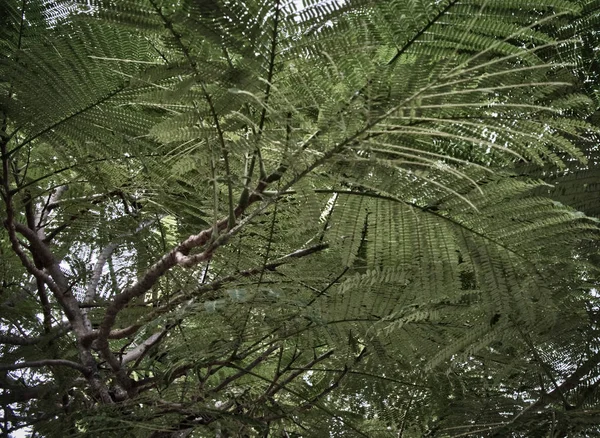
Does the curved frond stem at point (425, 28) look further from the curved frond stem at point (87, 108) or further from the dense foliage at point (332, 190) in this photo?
the curved frond stem at point (87, 108)

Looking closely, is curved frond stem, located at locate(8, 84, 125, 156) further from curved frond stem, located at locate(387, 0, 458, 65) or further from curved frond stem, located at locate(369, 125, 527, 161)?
curved frond stem, located at locate(369, 125, 527, 161)

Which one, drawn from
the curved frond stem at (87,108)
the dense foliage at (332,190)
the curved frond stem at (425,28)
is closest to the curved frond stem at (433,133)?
the dense foliage at (332,190)

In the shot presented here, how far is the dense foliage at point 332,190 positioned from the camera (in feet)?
3.80

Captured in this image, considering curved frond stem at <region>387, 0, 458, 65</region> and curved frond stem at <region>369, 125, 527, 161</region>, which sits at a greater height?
curved frond stem at <region>387, 0, 458, 65</region>

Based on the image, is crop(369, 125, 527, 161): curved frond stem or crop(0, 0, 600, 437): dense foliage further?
crop(0, 0, 600, 437): dense foliage

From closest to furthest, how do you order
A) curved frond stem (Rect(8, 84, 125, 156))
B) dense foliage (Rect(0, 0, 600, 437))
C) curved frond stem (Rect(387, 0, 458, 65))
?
dense foliage (Rect(0, 0, 600, 437)) < curved frond stem (Rect(387, 0, 458, 65)) < curved frond stem (Rect(8, 84, 125, 156))

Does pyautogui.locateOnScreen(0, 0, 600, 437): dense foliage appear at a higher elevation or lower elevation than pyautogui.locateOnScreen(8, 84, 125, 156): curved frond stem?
lower

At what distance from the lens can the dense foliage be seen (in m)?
1.16

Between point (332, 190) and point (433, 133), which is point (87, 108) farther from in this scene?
point (433, 133)

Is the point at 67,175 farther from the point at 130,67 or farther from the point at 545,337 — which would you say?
the point at 545,337

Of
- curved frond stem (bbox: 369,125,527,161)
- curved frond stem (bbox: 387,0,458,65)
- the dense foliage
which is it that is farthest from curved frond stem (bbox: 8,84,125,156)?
curved frond stem (bbox: 369,125,527,161)

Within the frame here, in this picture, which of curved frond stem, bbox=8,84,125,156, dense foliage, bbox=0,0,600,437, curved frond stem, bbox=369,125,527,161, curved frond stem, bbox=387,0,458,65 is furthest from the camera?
curved frond stem, bbox=8,84,125,156

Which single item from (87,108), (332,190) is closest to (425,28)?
(332,190)

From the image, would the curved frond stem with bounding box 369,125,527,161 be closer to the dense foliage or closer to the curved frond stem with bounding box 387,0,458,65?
the dense foliage
